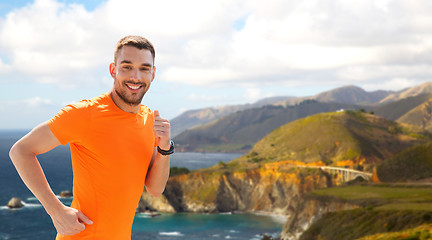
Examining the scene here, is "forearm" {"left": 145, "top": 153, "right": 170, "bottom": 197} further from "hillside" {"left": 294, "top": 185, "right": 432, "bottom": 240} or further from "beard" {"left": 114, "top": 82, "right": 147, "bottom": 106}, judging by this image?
"hillside" {"left": 294, "top": 185, "right": 432, "bottom": 240}

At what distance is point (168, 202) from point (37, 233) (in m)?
36.2

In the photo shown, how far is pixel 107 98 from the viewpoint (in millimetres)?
4840

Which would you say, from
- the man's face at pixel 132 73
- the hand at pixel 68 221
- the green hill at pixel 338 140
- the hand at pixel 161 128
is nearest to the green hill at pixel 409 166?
the green hill at pixel 338 140

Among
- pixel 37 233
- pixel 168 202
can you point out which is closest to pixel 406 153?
pixel 168 202

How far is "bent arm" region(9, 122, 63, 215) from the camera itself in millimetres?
4269

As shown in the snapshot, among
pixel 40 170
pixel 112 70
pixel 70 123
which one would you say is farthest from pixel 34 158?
pixel 112 70

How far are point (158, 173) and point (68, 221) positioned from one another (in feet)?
4.09

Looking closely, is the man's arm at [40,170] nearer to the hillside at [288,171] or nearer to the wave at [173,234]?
the hillside at [288,171]

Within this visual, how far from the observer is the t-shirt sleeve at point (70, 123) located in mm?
4324

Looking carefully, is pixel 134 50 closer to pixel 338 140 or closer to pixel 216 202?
pixel 216 202

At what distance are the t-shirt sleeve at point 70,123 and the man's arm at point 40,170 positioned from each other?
0.07 metres

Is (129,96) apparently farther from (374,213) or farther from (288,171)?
(288,171)

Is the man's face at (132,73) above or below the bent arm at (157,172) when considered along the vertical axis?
above

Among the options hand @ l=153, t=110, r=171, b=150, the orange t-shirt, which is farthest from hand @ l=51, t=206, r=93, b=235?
hand @ l=153, t=110, r=171, b=150
